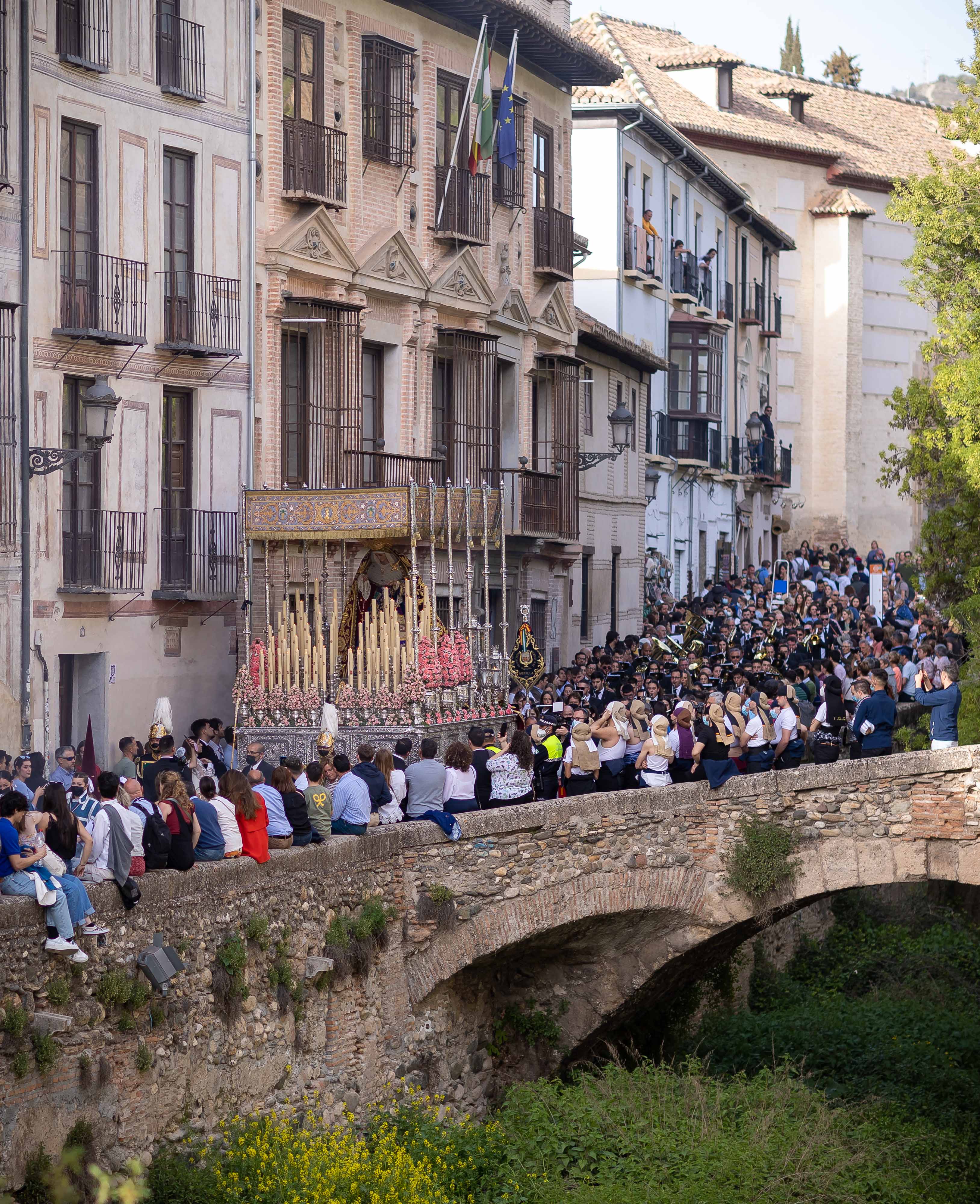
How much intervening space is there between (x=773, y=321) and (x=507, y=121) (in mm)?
24981

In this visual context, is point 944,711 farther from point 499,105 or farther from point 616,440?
point 616,440

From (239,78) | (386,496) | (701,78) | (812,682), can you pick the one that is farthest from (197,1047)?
(701,78)

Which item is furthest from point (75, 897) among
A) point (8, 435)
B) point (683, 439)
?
point (683, 439)

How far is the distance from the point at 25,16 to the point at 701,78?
3550 centimetres

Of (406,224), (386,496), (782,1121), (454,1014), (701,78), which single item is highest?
(701,78)

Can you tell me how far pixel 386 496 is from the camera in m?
21.2

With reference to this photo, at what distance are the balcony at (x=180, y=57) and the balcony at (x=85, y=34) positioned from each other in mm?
947

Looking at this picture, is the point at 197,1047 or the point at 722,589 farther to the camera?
the point at 722,589

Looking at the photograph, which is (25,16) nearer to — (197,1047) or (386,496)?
(386,496)

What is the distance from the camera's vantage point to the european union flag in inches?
1040

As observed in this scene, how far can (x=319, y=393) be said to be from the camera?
23906 millimetres

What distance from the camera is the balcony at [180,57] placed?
21562 mm

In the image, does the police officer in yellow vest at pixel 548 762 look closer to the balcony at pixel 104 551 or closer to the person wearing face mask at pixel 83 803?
the person wearing face mask at pixel 83 803

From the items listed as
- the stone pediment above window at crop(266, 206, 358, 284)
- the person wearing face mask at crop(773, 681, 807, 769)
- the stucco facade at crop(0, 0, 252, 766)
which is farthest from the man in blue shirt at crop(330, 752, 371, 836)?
the stone pediment above window at crop(266, 206, 358, 284)
